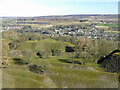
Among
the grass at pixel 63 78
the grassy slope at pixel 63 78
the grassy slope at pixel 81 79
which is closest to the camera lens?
the grassy slope at pixel 63 78

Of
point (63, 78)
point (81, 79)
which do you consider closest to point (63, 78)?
point (63, 78)

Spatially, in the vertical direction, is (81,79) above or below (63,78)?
below

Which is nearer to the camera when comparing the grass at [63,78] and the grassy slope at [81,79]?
the grass at [63,78]

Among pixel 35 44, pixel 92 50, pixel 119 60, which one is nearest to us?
pixel 119 60

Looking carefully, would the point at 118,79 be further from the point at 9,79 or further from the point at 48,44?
the point at 48,44

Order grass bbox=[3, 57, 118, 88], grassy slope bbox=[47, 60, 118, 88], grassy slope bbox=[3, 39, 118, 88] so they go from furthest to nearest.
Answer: grassy slope bbox=[47, 60, 118, 88]
grass bbox=[3, 57, 118, 88]
grassy slope bbox=[3, 39, 118, 88]

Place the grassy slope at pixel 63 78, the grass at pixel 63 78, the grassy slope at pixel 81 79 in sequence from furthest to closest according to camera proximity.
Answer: the grassy slope at pixel 81 79, the grass at pixel 63 78, the grassy slope at pixel 63 78

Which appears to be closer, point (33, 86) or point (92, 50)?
point (33, 86)

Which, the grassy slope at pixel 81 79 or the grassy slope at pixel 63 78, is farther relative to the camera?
the grassy slope at pixel 81 79

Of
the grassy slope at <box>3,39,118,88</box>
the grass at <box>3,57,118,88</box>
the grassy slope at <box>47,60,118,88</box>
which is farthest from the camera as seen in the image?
the grassy slope at <box>47,60,118,88</box>

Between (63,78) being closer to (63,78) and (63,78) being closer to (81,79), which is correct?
(63,78)

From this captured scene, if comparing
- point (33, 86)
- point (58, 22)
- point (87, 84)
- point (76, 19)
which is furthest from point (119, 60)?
point (76, 19)
